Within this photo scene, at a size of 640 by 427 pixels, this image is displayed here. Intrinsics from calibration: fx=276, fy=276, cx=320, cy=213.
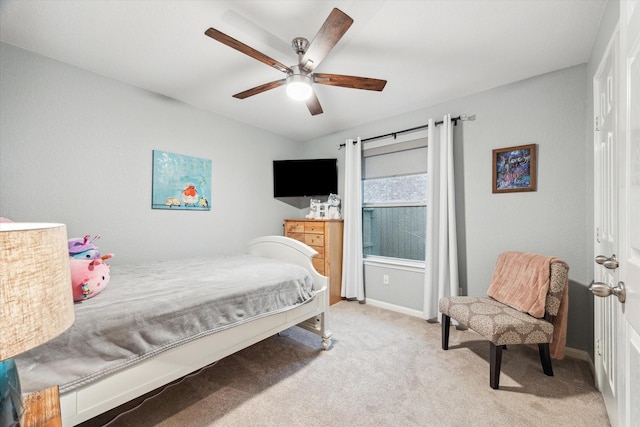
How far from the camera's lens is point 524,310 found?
2002mm

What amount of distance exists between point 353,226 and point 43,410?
10.3ft

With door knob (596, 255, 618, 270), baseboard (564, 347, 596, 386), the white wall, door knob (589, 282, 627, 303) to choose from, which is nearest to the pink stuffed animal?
the white wall

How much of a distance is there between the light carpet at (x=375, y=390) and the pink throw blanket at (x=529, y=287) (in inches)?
14.1

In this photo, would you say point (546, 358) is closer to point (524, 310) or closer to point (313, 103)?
point (524, 310)

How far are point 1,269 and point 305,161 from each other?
3664 mm

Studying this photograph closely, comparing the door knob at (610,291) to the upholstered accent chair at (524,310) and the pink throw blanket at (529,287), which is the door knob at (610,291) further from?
the pink throw blanket at (529,287)

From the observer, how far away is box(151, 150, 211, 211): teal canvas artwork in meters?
2.89

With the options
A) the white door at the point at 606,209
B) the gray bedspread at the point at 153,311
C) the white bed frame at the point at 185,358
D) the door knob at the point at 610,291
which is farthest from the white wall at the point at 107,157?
Result: the white door at the point at 606,209

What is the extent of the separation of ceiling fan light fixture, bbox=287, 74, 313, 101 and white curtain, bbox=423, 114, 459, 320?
1646 mm

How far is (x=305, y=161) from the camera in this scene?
158 inches

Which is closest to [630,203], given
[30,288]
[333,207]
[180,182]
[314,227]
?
[30,288]

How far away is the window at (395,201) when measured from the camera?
130 inches

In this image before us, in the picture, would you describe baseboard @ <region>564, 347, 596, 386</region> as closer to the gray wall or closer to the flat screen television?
the gray wall

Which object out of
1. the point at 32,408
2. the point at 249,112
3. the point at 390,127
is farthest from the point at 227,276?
the point at 390,127
